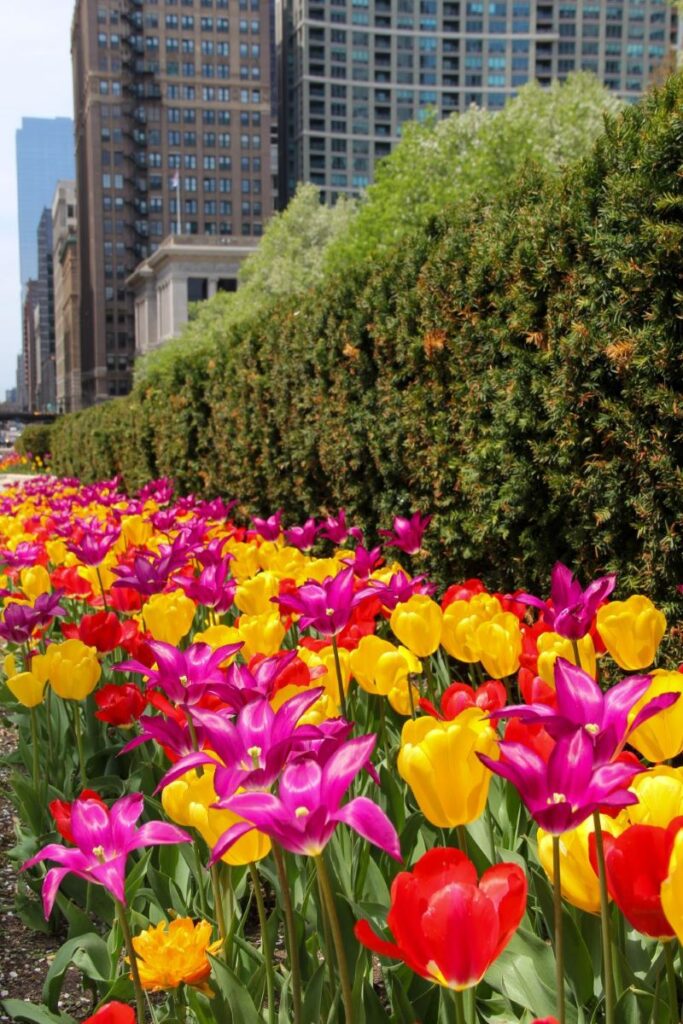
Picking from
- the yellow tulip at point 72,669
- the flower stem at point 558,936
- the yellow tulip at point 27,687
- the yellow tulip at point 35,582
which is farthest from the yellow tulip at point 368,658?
the yellow tulip at point 35,582

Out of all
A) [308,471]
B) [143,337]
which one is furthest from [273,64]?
[308,471]

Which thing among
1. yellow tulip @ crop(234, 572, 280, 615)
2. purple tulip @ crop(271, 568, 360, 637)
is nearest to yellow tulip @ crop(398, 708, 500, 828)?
purple tulip @ crop(271, 568, 360, 637)

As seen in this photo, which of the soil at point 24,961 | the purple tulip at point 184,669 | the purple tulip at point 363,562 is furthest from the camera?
the purple tulip at point 363,562

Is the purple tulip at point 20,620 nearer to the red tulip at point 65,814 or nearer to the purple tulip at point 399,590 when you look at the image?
the purple tulip at point 399,590

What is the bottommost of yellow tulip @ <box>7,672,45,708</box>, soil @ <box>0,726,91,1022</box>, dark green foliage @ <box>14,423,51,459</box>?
dark green foliage @ <box>14,423,51,459</box>

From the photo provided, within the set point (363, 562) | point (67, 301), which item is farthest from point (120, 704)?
point (67, 301)

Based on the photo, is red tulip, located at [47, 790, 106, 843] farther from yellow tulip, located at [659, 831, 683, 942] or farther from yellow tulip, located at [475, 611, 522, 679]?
yellow tulip, located at [475, 611, 522, 679]

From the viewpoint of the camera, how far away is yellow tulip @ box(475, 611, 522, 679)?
211 centimetres

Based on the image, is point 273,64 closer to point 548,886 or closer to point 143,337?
point 143,337

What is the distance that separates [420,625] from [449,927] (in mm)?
1212

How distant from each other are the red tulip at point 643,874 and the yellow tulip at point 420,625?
1.11 metres

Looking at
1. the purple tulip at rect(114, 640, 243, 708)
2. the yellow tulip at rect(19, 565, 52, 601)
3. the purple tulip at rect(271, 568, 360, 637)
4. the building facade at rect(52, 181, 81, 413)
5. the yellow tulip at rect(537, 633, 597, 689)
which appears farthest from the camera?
the building facade at rect(52, 181, 81, 413)

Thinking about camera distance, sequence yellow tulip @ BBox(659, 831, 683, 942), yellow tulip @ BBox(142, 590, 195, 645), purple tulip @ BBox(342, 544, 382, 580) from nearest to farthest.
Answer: yellow tulip @ BBox(659, 831, 683, 942) → yellow tulip @ BBox(142, 590, 195, 645) → purple tulip @ BBox(342, 544, 382, 580)

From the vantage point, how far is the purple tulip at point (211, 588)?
104 inches
